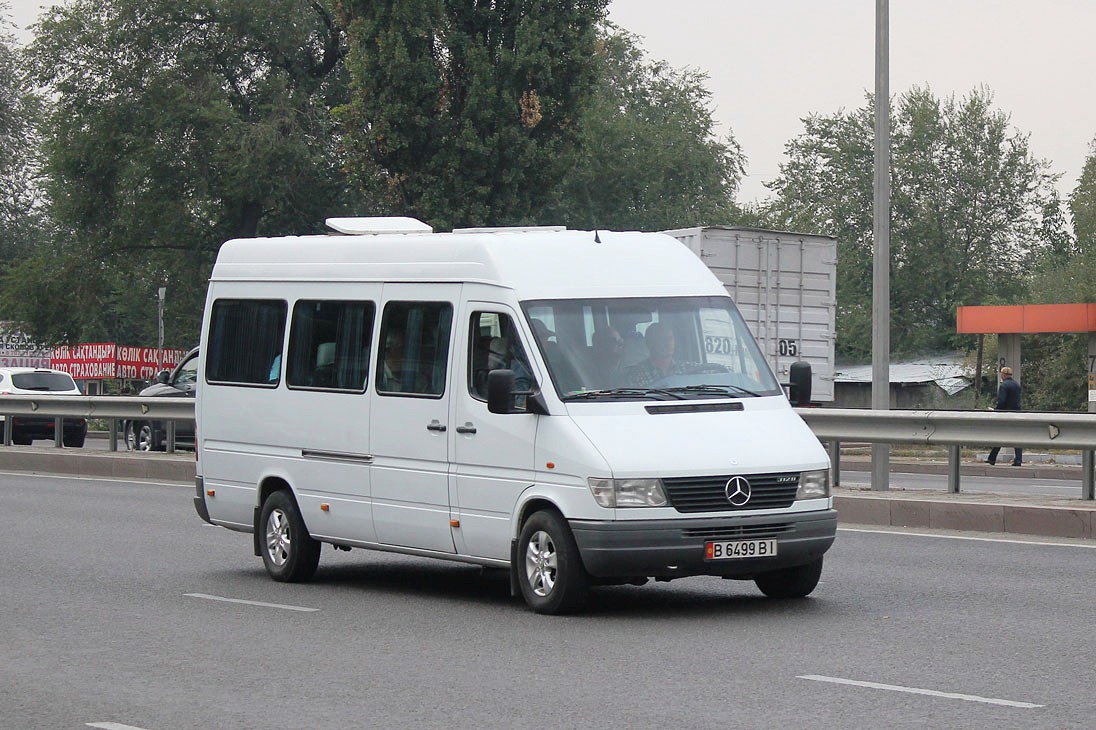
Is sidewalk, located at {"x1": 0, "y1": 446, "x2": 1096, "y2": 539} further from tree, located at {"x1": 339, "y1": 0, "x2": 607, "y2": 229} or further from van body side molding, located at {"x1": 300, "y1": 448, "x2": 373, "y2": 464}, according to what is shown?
tree, located at {"x1": 339, "y1": 0, "x2": 607, "y2": 229}

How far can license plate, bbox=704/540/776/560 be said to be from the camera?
10.0 metres

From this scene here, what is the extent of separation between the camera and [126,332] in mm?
89750

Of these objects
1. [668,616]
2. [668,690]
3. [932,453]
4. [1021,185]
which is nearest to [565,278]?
[668,616]

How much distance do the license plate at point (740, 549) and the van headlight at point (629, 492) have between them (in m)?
0.38

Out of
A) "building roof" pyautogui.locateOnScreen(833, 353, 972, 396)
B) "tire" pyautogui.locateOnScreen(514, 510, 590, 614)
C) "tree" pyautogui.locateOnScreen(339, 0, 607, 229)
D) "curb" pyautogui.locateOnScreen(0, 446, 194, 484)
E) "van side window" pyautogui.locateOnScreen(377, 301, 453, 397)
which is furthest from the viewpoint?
"building roof" pyautogui.locateOnScreen(833, 353, 972, 396)

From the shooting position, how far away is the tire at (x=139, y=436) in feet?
107

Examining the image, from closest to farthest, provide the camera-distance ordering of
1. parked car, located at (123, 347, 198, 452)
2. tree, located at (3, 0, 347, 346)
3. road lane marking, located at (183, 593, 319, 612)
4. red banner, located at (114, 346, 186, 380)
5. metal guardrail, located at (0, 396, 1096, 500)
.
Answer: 1. road lane marking, located at (183, 593, 319, 612)
2. metal guardrail, located at (0, 396, 1096, 500)
3. parked car, located at (123, 347, 198, 452)
4. tree, located at (3, 0, 347, 346)
5. red banner, located at (114, 346, 186, 380)

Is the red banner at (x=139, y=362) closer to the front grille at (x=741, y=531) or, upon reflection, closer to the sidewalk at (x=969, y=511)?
the sidewalk at (x=969, y=511)

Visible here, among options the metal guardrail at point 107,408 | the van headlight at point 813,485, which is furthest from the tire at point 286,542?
the metal guardrail at point 107,408

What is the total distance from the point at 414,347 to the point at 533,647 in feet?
9.96

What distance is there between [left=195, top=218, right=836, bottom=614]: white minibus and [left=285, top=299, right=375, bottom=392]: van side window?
0.02 meters

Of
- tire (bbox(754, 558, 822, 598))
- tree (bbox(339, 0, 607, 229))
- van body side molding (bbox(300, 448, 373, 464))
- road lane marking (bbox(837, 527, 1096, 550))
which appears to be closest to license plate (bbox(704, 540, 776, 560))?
tire (bbox(754, 558, 822, 598))

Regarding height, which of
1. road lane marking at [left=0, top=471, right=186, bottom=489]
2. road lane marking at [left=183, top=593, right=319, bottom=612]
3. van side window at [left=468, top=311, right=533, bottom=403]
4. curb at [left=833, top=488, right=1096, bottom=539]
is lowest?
road lane marking at [left=0, top=471, right=186, bottom=489]

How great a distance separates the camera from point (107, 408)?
26750mm
